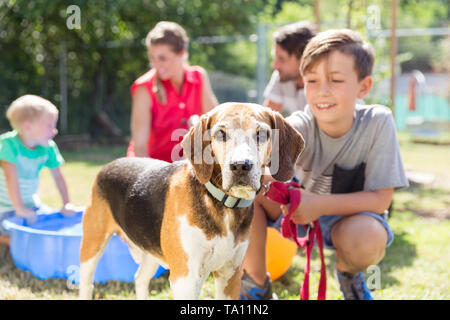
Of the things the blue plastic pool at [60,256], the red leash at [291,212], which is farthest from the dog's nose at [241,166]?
the blue plastic pool at [60,256]

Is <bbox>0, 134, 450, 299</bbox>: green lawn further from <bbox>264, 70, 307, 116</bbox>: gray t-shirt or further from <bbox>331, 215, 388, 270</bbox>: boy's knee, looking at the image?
<bbox>264, 70, 307, 116</bbox>: gray t-shirt

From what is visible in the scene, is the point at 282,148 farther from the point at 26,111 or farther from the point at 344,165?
the point at 26,111

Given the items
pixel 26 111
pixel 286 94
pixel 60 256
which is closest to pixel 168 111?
pixel 286 94

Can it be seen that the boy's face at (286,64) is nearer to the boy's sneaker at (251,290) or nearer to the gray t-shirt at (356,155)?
the gray t-shirt at (356,155)

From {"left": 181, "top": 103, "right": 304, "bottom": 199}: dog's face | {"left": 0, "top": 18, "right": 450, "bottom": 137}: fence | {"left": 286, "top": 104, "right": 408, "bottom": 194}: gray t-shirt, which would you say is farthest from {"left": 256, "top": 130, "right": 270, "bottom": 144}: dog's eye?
{"left": 0, "top": 18, "right": 450, "bottom": 137}: fence

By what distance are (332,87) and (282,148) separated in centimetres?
79

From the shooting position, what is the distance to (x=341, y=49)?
2.88 meters

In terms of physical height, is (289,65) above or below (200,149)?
above

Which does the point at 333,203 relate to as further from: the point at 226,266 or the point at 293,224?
the point at 226,266

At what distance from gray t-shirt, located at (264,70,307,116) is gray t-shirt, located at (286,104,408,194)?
115 cm

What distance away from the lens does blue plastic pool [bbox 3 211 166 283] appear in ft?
11.5

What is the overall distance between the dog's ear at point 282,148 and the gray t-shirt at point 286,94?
201 centimetres
